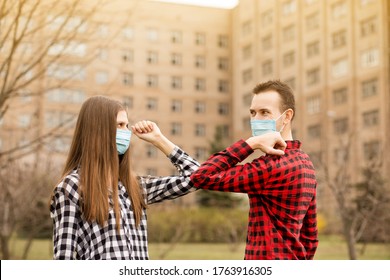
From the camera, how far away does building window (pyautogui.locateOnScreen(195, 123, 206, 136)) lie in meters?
53.3

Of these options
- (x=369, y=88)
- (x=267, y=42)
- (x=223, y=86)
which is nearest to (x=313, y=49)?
(x=267, y=42)

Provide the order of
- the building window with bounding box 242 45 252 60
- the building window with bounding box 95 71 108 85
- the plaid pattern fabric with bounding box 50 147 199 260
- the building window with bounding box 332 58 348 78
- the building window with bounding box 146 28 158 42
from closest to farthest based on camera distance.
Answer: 1. the plaid pattern fabric with bounding box 50 147 199 260
2. the building window with bounding box 332 58 348 78
3. the building window with bounding box 242 45 252 60
4. the building window with bounding box 95 71 108 85
5. the building window with bounding box 146 28 158 42

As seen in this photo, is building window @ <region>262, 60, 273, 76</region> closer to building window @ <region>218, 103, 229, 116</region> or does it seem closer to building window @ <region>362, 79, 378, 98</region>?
building window @ <region>362, 79, 378, 98</region>

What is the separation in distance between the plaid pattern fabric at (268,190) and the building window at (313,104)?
3660 cm

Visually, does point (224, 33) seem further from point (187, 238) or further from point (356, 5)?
point (187, 238)

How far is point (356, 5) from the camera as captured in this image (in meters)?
35.8

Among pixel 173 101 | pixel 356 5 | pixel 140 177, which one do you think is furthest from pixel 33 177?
pixel 173 101

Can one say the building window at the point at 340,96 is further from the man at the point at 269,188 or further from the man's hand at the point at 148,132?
the man at the point at 269,188

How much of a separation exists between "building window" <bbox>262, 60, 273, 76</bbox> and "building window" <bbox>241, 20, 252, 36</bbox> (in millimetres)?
3012

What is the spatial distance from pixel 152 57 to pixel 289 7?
14.4 metres

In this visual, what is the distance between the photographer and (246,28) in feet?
153

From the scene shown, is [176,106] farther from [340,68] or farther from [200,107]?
[340,68]

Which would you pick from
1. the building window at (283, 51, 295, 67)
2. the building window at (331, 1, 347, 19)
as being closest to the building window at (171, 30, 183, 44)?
the building window at (283, 51, 295, 67)
